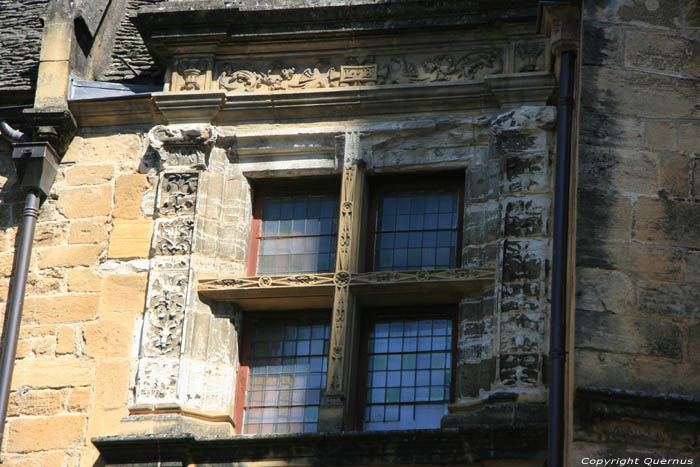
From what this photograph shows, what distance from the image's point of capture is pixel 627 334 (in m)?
8.86

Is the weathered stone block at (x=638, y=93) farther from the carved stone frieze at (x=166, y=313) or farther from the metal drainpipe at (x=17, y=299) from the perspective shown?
the metal drainpipe at (x=17, y=299)

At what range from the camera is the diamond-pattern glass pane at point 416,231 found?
10.7m

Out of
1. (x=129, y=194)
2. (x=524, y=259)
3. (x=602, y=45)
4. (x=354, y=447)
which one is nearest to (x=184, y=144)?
(x=129, y=194)

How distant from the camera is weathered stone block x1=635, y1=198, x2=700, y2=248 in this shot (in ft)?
30.0

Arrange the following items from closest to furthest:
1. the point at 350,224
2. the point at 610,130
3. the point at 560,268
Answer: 1. the point at 610,130
2. the point at 560,268
3. the point at 350,224

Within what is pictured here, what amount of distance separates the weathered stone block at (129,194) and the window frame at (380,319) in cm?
168

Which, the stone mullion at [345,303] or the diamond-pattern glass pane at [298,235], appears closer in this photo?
the stone mullion at [345,303]

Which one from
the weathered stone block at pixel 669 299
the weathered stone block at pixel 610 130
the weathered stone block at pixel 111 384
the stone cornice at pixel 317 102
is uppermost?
the stone cornice at pixel 317 102

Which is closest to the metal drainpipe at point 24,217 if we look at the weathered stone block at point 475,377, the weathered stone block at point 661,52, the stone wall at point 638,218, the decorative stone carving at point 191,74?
the decorative stone carving at point 191,74

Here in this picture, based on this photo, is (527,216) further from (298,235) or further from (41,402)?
(41,402)

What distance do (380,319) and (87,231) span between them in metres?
2.03

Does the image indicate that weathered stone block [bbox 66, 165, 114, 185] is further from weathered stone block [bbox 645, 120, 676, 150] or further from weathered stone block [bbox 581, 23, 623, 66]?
weathered stone block [bbox 645, 120, 676, 150]

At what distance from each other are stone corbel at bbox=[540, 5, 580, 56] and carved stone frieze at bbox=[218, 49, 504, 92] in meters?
0.93

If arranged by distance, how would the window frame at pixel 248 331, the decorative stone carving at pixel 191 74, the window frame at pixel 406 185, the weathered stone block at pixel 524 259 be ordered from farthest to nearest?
1. the decorative stone carving at pixel 191 74
2. the window frame at pixel 406 185
3. the window frame at pixel 248 331
4. the weathered stone block at pixel 524 259
